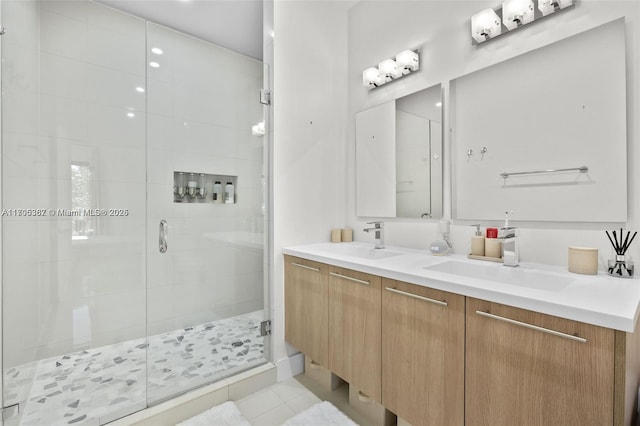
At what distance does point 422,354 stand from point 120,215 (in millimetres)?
1862

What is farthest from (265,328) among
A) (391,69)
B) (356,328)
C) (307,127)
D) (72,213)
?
(391,69)

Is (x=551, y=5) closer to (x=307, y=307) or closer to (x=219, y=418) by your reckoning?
(x=307, y=307)

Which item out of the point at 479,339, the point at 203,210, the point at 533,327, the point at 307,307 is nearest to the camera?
the point at 533,327

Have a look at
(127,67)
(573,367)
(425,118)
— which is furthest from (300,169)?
(573,367)

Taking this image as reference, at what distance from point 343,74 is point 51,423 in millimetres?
2786

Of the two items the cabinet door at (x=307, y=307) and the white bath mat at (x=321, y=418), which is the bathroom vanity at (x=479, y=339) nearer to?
the cabinet door at (x=307, y=307)

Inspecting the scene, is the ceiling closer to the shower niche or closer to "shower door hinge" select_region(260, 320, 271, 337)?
the shower niche

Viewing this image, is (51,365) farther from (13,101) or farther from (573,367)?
(573,367)

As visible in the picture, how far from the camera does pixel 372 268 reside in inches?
52.6

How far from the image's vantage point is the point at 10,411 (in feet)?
4.24

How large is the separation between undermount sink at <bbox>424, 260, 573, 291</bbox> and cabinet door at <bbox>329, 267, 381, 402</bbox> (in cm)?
32

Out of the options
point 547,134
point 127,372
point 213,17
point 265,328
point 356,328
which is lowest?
point 127,372

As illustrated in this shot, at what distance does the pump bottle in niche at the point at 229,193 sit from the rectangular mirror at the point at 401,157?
0.96 meters

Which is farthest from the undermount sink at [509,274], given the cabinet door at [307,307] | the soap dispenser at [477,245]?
the cabinet door at [307,307]
